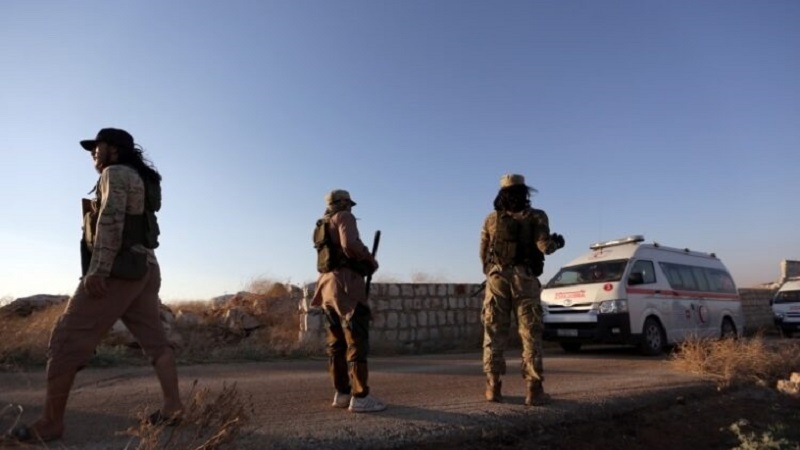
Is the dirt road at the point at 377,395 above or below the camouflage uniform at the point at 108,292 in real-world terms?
below

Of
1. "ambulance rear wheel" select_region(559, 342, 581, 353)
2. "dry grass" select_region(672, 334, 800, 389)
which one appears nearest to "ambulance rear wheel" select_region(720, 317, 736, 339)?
"ambulance rear wheel" select_region(559, 342, 581, 353)

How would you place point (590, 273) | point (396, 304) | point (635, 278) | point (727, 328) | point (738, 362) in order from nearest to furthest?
point (738, 362) → point (635, 278) → point (590, 273) → point (396, 304) → point (727, 328)

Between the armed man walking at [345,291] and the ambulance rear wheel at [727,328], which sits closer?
the armed man walking at [345,291]

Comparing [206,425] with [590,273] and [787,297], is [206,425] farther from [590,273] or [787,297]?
[787,297]

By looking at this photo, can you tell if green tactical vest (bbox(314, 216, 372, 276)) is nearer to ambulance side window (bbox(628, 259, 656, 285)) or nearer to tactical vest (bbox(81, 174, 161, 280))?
tactical vest (bbox(81, 174, 161, 280))

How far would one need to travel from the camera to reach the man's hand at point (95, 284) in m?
3.45

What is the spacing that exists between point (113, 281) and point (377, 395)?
291 cm

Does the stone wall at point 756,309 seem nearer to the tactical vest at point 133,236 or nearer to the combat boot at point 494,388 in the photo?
the combat boot at point 494,388

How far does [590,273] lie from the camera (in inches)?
448

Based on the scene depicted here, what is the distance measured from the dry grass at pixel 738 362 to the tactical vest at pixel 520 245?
11.2 ft

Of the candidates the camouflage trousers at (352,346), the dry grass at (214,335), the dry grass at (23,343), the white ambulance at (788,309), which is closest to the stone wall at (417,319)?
the dry grass at (214,335)

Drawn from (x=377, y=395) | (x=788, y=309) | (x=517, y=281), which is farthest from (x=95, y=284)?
(x=788, y=309)

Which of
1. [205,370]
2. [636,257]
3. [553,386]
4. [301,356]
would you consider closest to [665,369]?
[553,386]

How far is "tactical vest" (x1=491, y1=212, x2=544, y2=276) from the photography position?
16.4 ft
